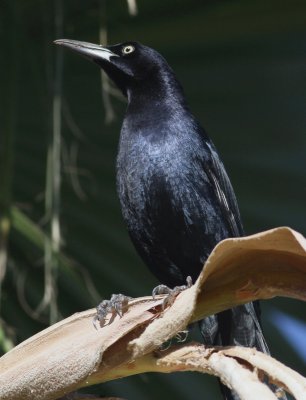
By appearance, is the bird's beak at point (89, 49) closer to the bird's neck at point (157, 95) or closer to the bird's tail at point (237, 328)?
the bird's neck at point (157, 95)

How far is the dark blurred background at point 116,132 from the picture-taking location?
2.67m

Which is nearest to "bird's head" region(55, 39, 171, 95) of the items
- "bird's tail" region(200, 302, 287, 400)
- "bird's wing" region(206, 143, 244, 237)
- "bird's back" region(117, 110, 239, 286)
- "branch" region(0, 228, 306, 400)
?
"bird's back" region(117, 110, 239, 286)

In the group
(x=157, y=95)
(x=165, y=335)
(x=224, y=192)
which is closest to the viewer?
(x=165, y=335)

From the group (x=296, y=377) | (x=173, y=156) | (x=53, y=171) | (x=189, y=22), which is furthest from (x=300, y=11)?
(x=296, y=377)

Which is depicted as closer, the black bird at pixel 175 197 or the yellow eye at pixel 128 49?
the black bird at pixel 175 197

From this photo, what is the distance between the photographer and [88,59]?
2.97m

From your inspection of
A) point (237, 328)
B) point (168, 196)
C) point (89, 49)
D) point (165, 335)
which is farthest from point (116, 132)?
point (165, 335)

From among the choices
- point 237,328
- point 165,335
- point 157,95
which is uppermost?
point 157,95

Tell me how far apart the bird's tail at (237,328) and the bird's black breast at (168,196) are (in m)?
0.21

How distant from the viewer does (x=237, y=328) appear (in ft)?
8.79

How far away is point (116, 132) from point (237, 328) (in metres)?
0.86

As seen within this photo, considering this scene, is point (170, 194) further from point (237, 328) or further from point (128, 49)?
point (128, 49)

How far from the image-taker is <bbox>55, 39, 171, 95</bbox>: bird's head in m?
2.96

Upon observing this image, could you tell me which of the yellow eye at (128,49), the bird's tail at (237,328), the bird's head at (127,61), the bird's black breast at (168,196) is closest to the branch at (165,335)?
the bird's tail at (237,328)
